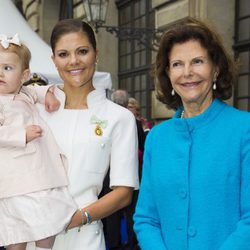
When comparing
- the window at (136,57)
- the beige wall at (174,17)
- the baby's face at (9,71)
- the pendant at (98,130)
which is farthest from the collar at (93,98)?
the window at (136,57)

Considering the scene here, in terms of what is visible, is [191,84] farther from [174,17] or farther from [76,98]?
[174,17]

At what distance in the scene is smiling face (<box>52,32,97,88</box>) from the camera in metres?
2.18

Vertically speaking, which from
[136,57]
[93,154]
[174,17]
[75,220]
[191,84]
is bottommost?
[75,220]

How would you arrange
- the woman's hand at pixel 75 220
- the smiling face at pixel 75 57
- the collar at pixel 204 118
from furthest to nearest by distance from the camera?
the smiling face at pixel 75 57 < the woman's hand at pixel 75 220 < the collar at pixel 204 118

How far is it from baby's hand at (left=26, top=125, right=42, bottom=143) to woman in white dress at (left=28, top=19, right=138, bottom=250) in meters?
0.11

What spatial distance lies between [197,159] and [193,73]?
367 mm

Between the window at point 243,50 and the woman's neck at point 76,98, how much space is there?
15.5 ft

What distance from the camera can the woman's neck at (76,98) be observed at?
2281mm

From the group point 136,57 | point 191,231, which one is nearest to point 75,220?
point 191,231

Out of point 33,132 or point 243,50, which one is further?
point 243,50

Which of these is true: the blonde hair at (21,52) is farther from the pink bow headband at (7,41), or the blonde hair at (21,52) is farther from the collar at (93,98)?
the collar at (93,98)

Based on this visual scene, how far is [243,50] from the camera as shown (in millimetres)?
6875

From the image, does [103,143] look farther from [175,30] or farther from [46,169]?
[175,30]

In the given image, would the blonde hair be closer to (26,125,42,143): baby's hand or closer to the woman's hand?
(26,125,42,143): baby's hand
